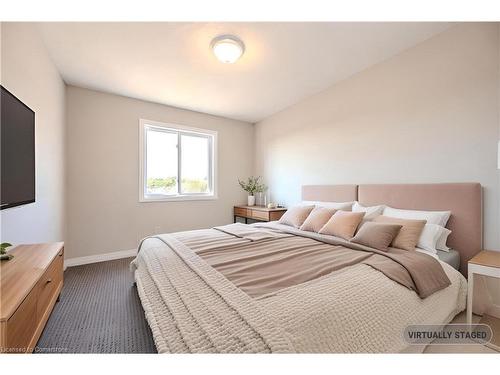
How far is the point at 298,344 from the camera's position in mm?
861

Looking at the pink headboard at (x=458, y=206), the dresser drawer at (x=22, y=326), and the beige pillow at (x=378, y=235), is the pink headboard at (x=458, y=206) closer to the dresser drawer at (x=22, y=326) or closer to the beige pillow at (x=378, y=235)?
the beige pillow at (x=378, y=235)

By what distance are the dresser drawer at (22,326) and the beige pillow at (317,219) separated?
2250 mm

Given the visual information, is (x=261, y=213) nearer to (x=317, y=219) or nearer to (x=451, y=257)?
(x=317, y=219)

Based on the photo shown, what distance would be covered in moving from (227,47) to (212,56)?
392 mm

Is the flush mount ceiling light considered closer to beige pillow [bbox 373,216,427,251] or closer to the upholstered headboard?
the upholstered headboard

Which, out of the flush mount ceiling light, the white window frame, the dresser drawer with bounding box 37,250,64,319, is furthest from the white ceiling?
the dresser drawer with bounding box 37,250,64,319

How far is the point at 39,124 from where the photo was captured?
6.88ft

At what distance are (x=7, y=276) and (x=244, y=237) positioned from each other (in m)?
1.59

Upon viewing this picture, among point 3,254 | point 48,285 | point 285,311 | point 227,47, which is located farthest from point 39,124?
point 285,311
